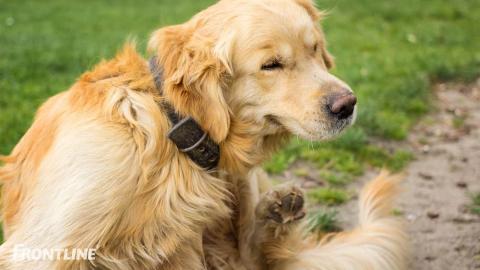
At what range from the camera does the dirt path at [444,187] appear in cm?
432

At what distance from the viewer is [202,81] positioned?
3188 mm

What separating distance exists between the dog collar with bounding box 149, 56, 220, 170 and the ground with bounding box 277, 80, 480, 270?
1741mm

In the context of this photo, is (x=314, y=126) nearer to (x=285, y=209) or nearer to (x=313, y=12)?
(x=285, y=209)

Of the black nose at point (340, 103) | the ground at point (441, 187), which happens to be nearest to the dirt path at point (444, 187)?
the ground at point (441, 187)

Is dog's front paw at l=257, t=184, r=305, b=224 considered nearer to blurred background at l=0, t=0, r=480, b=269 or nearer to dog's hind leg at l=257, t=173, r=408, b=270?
dog's hind leg at l=257, t=173, r=408, b=270

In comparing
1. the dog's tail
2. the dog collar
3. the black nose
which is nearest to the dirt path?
the dog's tail

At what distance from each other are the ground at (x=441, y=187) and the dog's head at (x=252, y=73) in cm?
156

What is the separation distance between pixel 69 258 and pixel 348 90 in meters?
1.67

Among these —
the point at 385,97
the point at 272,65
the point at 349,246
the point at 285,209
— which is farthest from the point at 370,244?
the point at 385,97

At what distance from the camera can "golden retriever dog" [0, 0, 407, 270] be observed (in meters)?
3.06

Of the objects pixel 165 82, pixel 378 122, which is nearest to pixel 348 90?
pixel 165 82

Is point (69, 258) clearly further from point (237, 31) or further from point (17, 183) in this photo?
point (237, 31)

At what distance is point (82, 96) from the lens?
332 cm

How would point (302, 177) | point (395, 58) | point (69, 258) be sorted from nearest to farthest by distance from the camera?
1. point (69, 258)
2. point (302, 177)
3. point (395, 58)
